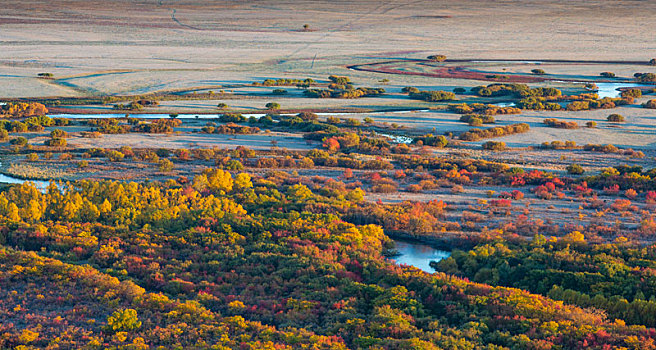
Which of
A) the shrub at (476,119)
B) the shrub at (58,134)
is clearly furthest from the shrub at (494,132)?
the shrub at (58,134)

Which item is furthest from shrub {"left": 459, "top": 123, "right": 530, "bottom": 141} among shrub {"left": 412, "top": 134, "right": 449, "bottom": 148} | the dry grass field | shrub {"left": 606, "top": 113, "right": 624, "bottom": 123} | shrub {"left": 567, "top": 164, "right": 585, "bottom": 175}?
the dry grass field

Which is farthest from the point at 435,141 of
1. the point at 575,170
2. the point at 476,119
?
the point at 575,170

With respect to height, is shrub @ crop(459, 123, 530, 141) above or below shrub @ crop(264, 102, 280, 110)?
below

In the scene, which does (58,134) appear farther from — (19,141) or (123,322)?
(123,322)

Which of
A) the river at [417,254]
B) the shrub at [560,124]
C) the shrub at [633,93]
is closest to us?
the river at [417,254]

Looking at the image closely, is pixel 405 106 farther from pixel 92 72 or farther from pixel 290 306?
pixel 290 306

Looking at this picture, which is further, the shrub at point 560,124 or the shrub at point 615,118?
the shrub at point 615,118

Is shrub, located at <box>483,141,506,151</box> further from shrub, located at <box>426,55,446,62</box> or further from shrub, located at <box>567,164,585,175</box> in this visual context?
shrub, located at <box>426,55,446,62</box>

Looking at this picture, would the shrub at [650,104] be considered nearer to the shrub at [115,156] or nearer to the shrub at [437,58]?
the shrub at [437,58]

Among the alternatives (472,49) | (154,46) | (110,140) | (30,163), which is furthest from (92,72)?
(472,49)
